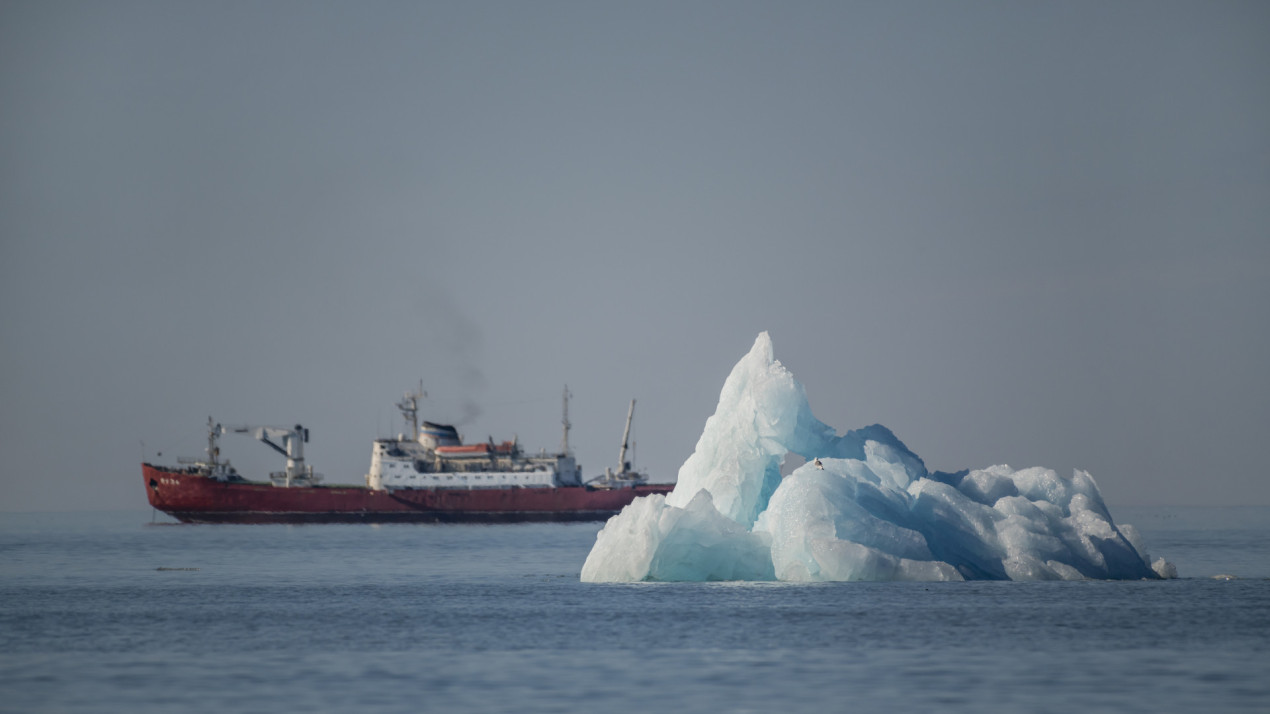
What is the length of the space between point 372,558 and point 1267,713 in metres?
48.7

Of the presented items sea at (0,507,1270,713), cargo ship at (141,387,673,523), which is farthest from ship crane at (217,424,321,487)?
sea at (0,507,1270,713)

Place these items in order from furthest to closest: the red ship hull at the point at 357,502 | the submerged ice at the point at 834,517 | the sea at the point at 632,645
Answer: the red ship hull at the point at 357,502 < the submerged ice at the point at 834,517 < the sea at the point at 632,645

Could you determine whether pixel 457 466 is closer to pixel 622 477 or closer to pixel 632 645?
pixel 622 477

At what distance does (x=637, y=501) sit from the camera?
114ft

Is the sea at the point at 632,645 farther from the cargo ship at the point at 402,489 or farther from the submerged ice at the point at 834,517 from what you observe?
the cargo ship at the point at 402,489

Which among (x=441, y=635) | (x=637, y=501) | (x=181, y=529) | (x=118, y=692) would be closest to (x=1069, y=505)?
(x=637, y=501)

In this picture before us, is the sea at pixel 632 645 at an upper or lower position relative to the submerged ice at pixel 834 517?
lower

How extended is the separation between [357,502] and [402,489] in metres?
3.90

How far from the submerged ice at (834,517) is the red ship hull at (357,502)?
224 ft

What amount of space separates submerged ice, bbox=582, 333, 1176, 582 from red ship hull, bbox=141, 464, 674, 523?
68357 millimetres

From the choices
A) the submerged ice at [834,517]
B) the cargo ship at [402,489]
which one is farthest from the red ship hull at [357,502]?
the submerged ice at [834,517]

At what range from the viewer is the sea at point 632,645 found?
2011 cm

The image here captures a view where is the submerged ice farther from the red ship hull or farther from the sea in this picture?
the red ship hull

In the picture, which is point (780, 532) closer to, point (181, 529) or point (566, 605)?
point (566, 605)
